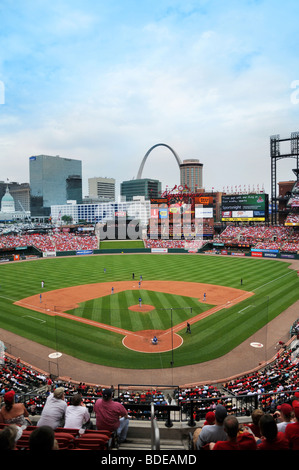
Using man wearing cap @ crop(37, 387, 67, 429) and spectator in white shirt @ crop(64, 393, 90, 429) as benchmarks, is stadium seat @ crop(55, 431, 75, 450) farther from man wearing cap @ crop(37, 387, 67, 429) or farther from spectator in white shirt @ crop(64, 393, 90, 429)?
man wearing cap @ crop(37, 387, 67, 429)

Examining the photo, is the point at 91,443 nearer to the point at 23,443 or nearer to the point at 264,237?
the point at 23,443

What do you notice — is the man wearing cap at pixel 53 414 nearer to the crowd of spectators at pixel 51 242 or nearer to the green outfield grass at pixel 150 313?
the green outfield grass at pixel 150 313

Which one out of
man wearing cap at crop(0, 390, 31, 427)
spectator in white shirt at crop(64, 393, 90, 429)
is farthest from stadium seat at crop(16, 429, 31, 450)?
spectator in white shirt at crop(64, 393, 90, 429)

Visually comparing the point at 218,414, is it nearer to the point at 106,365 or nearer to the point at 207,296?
the point at 106,365

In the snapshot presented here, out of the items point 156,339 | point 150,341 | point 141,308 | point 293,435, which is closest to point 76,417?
point 293,435
